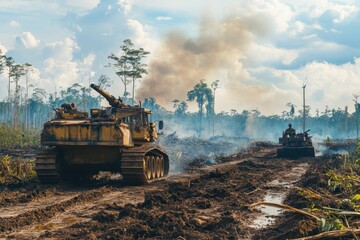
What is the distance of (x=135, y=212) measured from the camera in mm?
9500

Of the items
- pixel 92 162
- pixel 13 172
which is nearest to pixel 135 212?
pixel 92 162

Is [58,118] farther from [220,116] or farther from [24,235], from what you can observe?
[220,116]

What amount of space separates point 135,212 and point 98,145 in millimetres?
5879

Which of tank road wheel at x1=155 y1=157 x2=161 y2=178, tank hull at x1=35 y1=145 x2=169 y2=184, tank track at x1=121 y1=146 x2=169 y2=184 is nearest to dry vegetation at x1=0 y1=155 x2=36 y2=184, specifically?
tank hull at x1=35 y1=145 x2=169 y2=184

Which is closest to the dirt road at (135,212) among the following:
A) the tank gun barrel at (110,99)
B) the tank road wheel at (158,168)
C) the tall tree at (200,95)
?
the tank road wheel at (158,168)

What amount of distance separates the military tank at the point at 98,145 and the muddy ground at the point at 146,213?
661 mm

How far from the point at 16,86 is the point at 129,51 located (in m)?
25.0

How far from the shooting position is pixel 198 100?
326 feet

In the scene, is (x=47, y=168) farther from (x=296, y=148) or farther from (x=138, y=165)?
(x=296, y=148)

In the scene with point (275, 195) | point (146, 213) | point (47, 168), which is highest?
point (47, 168)

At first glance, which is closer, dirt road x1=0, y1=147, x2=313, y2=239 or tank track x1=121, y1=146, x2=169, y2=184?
dirt road x1=0, y1=147, x2=313, y2=239

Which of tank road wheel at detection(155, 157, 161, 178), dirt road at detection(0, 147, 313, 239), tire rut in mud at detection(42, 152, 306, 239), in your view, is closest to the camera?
tire rut in mud at detection(42, 152, 306, 239)

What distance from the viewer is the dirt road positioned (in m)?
8.02

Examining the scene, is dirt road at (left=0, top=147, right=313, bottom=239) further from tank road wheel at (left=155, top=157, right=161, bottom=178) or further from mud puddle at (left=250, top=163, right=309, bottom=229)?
tank road wheel at (left=155, top=157, right=161, bottom=178)
